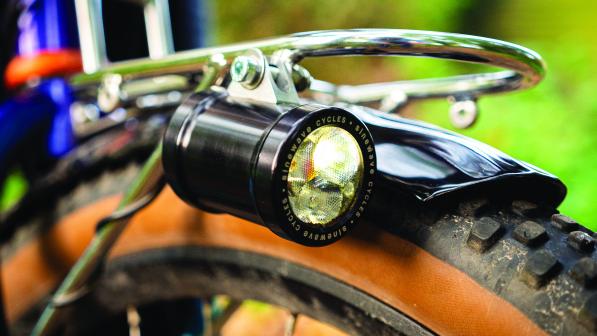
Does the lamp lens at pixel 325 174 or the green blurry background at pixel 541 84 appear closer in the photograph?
the lamp lens at pixel 325 174

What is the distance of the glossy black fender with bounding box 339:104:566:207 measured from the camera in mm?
478

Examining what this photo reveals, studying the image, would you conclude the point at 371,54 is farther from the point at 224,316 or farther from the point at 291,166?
the point at 224,316

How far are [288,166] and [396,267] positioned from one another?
0.49 ft

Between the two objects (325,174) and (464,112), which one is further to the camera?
(464,112)

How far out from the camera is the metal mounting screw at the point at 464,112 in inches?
28.7

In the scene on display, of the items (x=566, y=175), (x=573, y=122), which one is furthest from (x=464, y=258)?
(x=573, y=122)

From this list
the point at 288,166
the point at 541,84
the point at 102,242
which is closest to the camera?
the point at 288,166

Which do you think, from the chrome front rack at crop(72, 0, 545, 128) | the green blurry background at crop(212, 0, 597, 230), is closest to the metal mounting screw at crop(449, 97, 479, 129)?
the chrome front rack at crop(72, 0, 545, 128)

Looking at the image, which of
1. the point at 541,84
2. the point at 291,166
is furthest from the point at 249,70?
the point at 541,84

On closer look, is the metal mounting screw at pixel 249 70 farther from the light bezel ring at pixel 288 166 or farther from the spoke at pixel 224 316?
the spoke at pixel 224 316

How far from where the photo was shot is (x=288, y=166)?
1.38 ft

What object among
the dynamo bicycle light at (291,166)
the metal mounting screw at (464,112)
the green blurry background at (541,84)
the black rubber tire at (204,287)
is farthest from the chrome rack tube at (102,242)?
the green blurry background at (541,84)

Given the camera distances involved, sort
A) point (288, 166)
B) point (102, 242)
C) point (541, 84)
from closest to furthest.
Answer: point (288, 166)
point (102, 242)
point (541, 84)

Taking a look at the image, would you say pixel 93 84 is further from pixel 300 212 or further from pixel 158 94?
pixel 300 212
